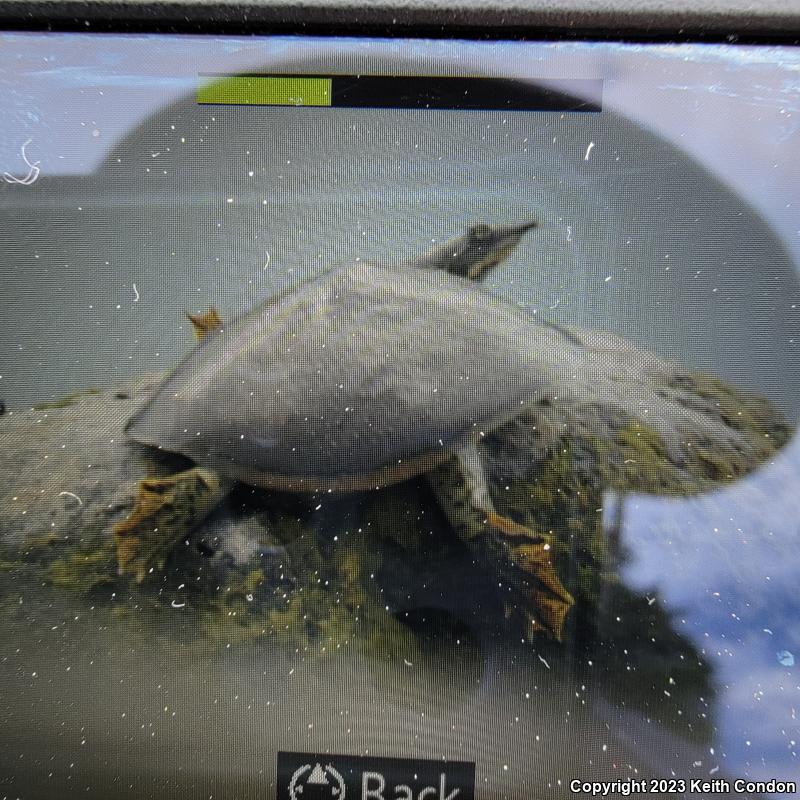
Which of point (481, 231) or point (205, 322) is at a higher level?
point (481, 231)

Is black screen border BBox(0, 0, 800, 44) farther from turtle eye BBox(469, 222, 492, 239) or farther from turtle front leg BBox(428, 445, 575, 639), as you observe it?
turtle front leg BBox(428, 445, 575, 639)

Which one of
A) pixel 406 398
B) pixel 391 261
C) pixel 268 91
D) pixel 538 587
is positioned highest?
pixel 268 91

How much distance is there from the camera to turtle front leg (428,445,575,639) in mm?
616

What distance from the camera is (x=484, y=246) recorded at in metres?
0.61

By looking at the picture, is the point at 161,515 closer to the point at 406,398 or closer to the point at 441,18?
the point at 406,398

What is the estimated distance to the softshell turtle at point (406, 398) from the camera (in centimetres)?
62

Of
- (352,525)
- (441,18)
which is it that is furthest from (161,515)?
(441,18)

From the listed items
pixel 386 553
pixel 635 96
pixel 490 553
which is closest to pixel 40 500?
pixel 386 553

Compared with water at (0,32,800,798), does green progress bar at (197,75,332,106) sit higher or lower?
higher

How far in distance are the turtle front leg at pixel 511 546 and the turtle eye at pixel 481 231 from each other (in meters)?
0.23

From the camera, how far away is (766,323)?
24.0 inches

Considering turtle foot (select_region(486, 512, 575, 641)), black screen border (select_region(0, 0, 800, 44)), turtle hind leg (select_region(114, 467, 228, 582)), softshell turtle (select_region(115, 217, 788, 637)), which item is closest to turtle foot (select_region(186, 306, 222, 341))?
softshell turtle (select_region(115, 217, 788, 637))

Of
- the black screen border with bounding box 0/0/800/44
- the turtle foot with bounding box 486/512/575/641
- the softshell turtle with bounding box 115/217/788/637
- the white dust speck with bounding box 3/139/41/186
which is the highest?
the black screen border with bounding box 0/0/800/44

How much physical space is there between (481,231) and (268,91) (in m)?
0.26
